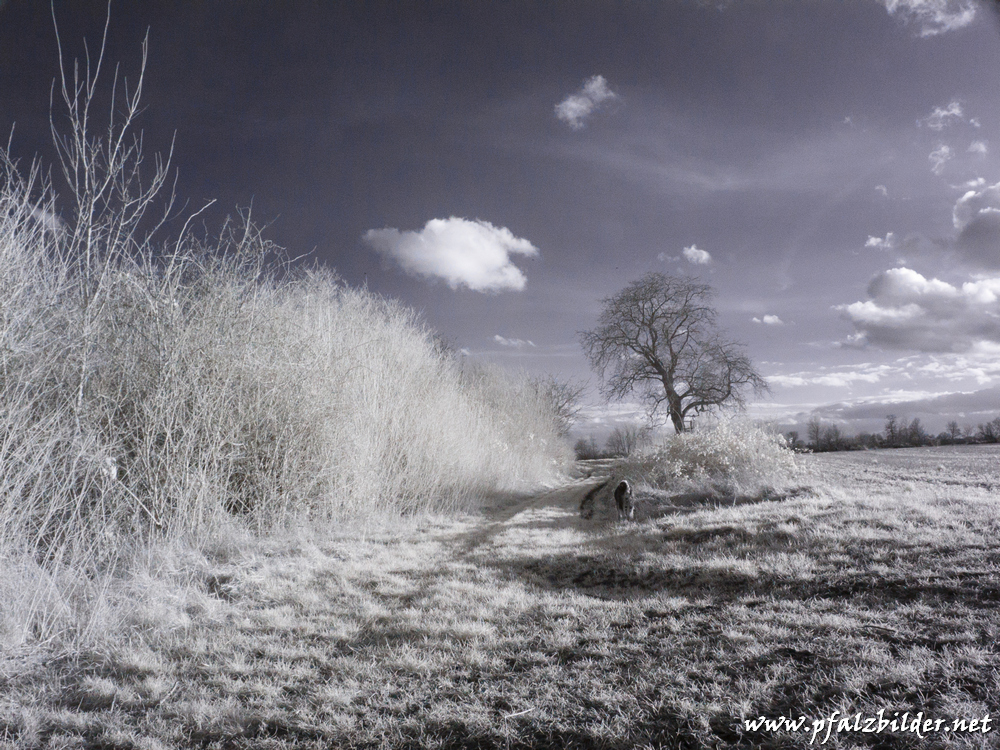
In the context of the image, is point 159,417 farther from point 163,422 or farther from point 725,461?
point 725,461

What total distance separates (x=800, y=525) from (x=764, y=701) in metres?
3.83

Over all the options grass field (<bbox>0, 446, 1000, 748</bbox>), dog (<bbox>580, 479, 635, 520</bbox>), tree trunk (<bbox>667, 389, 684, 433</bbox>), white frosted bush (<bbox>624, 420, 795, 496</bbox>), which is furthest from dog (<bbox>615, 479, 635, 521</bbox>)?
tree trunk (<bbox>667, 389, 684, 433</bbox>)

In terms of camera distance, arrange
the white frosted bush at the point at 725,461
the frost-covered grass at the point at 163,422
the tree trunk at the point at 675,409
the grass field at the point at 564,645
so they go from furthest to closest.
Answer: the tree trunk at the point at 675,409 → the white frosted bush at the point at 725,461 → the frost-covered grass at the point at 163,422 → the grass field at the point at 564,645

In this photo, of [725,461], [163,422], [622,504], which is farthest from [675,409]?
[163,422]

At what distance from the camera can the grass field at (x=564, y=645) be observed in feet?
8.34

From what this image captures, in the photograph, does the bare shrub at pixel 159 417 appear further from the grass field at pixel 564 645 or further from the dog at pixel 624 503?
the dog at pixel 624 503

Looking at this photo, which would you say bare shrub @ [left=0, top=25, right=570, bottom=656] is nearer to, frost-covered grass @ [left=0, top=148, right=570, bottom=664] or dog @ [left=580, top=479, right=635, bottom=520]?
frost-covered grass @ [left=0, top=148, right=570, bottom=664]

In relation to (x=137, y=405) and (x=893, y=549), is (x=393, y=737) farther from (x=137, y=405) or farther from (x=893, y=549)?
(x=137, y=405)

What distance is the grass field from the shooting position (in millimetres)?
2543

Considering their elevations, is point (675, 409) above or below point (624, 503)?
above

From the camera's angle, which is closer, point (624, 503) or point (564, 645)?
point (564, 645)

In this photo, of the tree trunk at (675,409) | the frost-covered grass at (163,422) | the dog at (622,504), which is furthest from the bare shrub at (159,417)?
the tree trunk at (675,409)

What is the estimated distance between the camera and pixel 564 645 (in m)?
3.49

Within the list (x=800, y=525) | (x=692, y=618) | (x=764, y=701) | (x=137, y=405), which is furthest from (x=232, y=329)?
(x=800, y=525)
